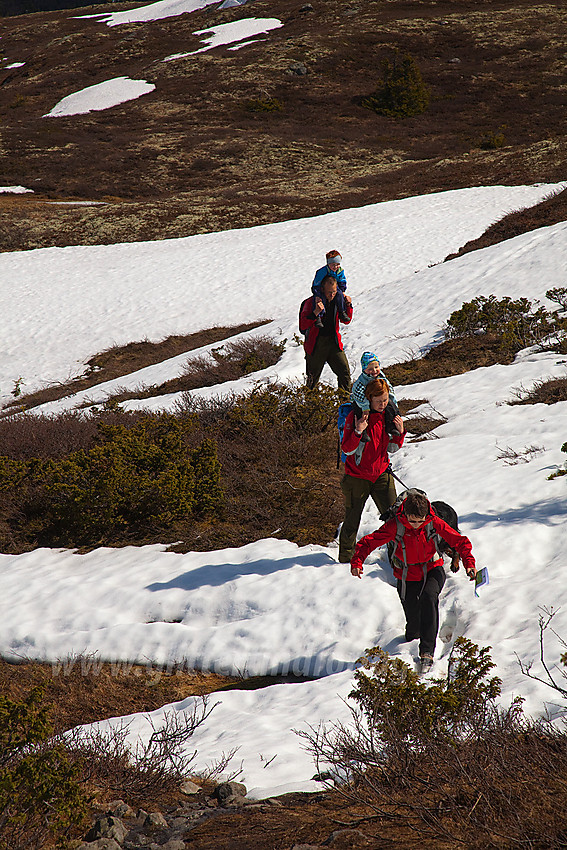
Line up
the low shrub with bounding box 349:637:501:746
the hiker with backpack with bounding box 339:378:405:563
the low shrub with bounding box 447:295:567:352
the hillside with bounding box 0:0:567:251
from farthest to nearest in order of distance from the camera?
the hillside with bounding box 0:0:567:251, the low shrub with bounding box 447:295:567:352, the hiker with backpack with bounding box 339:378:405:563, the low shrub with bounding box 349:637:501:746

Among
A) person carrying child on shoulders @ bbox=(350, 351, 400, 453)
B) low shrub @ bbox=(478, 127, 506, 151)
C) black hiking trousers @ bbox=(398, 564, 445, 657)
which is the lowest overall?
low shrub @ bbox=(478, 127, 506, 151)

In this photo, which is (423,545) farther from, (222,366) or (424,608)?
(222,366)

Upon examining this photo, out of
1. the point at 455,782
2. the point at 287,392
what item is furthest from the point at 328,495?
the point at 455,782

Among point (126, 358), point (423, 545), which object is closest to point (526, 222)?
point (126, 358)

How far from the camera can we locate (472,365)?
11.7m

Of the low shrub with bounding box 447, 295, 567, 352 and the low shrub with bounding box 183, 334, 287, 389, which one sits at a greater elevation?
the low shrub with bounding box 447, 295, 567, 352

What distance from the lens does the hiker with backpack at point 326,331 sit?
8.85 meters

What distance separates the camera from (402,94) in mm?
50719

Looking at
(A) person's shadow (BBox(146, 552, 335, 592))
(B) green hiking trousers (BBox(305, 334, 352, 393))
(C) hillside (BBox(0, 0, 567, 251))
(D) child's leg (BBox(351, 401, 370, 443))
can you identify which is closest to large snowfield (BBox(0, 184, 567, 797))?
(A) person's shadow (BBox(146, 552, 335, 592))

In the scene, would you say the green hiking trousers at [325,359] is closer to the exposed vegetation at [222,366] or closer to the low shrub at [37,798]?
the exposed vegetation at [222,366]

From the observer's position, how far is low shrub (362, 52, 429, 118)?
50531mm

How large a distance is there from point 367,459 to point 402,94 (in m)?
53.2

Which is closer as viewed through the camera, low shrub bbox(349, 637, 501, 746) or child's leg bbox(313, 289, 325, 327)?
low shrub bbox(349, 637, 501, 746)

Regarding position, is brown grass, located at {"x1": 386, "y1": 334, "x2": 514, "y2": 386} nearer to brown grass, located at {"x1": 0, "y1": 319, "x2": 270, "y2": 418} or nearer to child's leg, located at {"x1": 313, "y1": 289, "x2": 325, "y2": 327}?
child's leg, located at {"x1": 313, "y1": 289, "x2": 325, "y2": 327}
